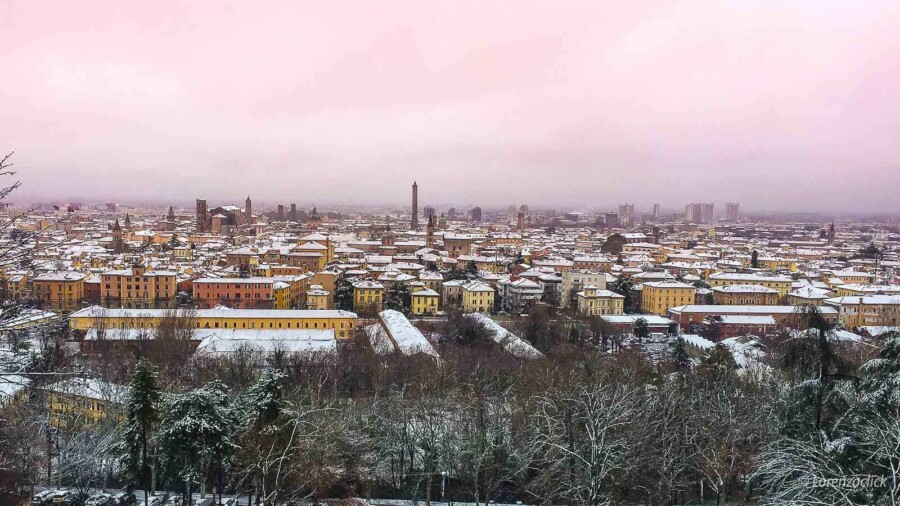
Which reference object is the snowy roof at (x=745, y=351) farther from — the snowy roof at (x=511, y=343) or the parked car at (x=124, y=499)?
the parked car at (x=124, y=499)

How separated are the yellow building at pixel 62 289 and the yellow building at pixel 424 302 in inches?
502

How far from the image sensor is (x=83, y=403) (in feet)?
35.4

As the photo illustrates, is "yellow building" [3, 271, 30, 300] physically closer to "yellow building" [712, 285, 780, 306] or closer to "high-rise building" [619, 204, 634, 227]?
"yellow building" [712, 285, 780, 306]

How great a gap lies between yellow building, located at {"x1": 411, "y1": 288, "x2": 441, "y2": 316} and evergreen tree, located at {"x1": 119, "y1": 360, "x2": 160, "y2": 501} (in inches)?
670

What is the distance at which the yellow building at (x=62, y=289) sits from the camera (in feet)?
77.2

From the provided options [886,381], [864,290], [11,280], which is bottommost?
[864,290]

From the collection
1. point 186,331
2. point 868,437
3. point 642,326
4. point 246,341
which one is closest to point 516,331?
point 642,326

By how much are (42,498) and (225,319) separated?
462 inches

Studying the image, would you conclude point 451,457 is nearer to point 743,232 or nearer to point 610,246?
point 610,246

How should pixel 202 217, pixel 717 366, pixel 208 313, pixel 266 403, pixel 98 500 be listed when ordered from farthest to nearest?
pixel 202 217
pixel 208 313
pixel 717 366
pixel 98 500
pixel 266 403

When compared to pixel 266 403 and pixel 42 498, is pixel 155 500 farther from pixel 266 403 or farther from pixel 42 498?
pixel 266 403

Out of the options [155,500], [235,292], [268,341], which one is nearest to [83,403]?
[155,500]

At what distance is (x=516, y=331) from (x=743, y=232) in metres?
67.4

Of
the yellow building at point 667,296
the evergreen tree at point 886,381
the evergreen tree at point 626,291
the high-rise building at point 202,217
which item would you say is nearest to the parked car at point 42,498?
the evergreen tree at point 886,381
